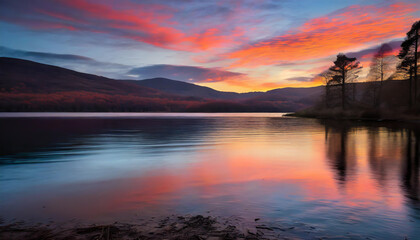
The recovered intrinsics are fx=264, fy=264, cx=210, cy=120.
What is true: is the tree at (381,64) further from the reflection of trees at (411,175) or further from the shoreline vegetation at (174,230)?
the shoreline vegetation at (174,230)

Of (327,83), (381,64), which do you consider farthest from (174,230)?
(381,64)

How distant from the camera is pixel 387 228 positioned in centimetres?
541

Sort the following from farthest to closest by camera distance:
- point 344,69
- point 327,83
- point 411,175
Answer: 1. point 327,83
2. point 344,69
3. point 411,175

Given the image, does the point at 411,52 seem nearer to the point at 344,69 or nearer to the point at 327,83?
the point at 344,69

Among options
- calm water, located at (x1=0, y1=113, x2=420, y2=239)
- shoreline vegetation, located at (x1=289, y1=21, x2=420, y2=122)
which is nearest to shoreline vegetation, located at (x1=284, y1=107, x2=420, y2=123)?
shoreline vegetation, located at (x1=289, y1=21, x2=420, y2=122)

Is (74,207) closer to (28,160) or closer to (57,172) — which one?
(57,172)

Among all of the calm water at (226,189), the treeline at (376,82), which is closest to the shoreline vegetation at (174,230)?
the calm water at (226,189)

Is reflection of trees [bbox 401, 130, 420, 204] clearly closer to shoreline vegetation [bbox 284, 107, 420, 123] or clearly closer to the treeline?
shoreline vegetation [bbox 284, 107, 420, 123]

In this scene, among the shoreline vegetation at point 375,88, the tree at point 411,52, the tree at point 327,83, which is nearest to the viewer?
the tree at point 411,52

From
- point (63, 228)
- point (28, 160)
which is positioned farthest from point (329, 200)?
point (28, 160)

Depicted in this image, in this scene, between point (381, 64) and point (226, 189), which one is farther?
point (381, 64)

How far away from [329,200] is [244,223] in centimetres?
309

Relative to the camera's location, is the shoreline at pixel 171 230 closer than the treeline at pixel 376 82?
Yes

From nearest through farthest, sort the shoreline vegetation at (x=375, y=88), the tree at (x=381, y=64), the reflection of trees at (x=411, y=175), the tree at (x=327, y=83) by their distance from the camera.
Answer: the reflection of trees at (x=411, y=175) → the shoreline vegetation at (x=375, y=88) → the tree at (x=381, y=64) → the tree at (x=327, y=83)
